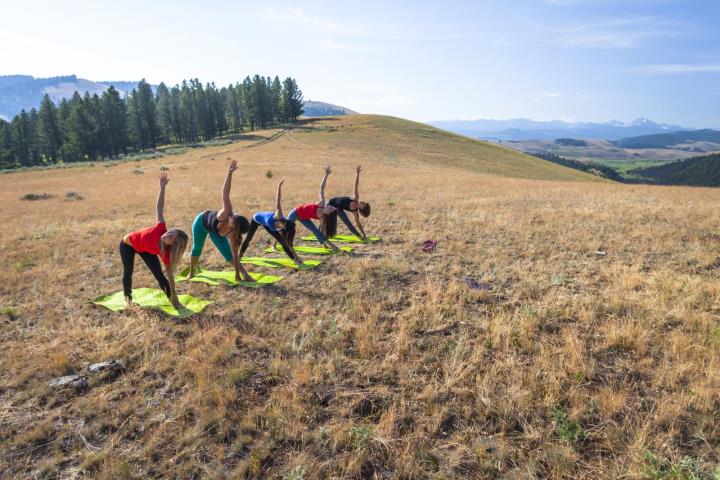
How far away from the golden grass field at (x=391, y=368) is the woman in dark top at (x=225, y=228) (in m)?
0.81

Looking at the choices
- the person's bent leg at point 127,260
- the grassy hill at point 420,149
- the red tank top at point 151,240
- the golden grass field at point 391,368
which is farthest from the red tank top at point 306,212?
the grassy hill at point 420,149

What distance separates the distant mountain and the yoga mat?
177489 mm

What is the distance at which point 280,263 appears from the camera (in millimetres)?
10336

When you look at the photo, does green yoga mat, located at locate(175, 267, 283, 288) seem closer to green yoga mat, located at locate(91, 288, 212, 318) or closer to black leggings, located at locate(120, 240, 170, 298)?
green yoga mat, located at locate(91, 288, 212, 318)

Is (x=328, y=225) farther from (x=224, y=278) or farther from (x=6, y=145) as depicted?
(x=6, y=145)

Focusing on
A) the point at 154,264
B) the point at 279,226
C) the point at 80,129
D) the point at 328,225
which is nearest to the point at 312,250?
the point at 328,225

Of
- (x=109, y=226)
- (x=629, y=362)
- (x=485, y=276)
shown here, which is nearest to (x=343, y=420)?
(x=629, y=362)

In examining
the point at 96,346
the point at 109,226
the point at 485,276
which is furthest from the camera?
the point at 109,226

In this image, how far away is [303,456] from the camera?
3.86m

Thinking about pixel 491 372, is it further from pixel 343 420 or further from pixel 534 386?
pixel 343 420

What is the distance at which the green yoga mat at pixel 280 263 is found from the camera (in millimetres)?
10062

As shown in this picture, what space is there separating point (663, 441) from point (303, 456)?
12.6 feet

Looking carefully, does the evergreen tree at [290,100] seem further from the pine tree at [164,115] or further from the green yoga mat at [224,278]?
the green yoga mat at [224,278]

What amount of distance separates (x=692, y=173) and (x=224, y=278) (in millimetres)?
214447
